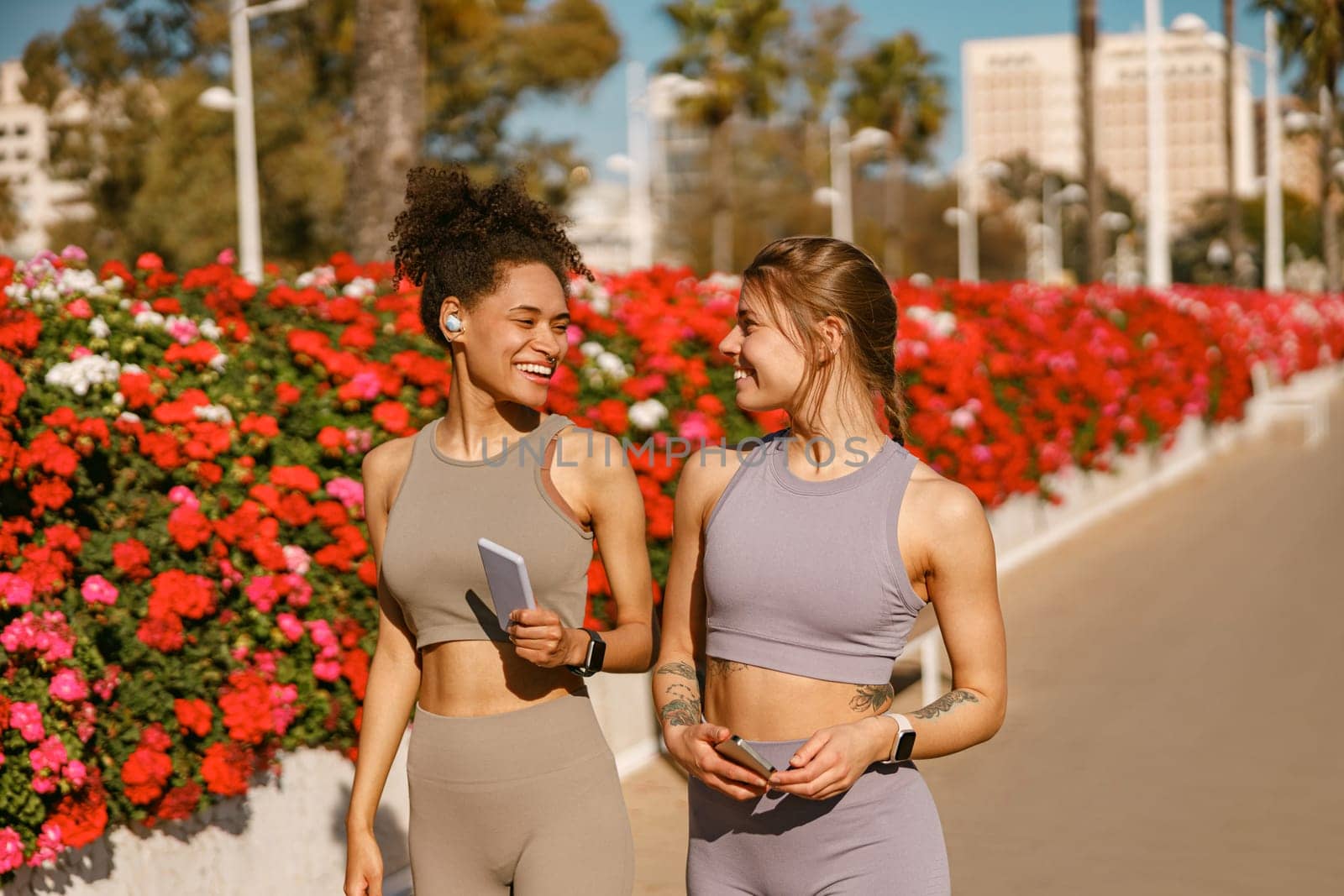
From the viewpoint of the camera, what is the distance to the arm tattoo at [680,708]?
8.89 feet

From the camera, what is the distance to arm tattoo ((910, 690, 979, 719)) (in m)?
2.58

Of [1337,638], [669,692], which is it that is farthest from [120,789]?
[1337,638]

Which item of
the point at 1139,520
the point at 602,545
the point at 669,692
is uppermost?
the point at 602,545

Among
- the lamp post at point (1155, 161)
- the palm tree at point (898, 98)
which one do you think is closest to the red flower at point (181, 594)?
the lamp post at point (1155, 161)

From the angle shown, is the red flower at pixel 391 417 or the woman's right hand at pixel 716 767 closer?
the woman's right hand at pixel 716 767

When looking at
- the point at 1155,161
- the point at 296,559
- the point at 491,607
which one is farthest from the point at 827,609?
the point at 1155,161

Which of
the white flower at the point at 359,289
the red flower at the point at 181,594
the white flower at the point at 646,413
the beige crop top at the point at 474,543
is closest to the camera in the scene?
the beige crop top at the point at 474,543

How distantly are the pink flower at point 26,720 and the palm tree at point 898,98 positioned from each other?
208 ft

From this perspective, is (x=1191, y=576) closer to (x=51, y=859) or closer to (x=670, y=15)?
(x=51, y=859)

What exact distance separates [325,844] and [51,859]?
1.16 m

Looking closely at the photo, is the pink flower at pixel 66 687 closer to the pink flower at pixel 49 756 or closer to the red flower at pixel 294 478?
the pink flower at pixel 49 756

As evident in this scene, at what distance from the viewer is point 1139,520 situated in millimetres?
14070

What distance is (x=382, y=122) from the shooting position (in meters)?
9.77

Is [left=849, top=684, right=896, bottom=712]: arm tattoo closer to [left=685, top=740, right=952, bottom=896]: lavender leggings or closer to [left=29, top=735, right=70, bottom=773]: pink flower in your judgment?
[left=685, top=740, right=952, bottom=896]: lavender leggings
